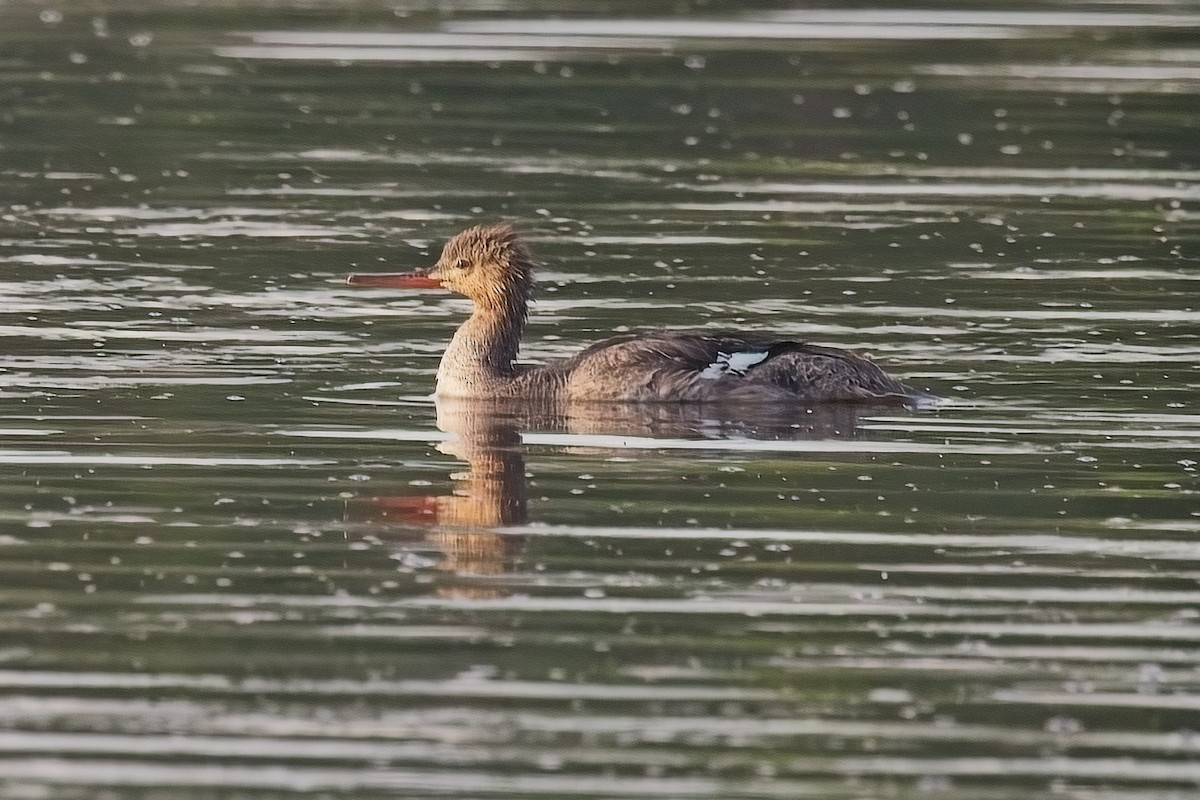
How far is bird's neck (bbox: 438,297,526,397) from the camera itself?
15102 mm

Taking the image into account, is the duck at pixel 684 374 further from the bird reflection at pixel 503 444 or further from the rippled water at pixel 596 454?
the rippled water at pixel 596 454

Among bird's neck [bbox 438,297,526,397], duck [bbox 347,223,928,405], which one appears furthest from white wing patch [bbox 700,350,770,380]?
bird's neck [bbox 438,297,526,397]

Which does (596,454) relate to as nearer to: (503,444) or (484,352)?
(503,444)

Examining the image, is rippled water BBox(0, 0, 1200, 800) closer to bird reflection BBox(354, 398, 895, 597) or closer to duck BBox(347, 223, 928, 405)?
bird reflection BBox(354, 398, 895, 597)

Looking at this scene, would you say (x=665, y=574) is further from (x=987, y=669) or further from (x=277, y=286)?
(x=277, y=286)

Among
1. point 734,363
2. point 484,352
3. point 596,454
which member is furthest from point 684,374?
point 596,454

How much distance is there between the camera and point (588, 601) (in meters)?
10.1

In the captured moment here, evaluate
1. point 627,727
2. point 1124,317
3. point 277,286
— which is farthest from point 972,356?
point 627,727

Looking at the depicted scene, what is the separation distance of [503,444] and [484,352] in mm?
1710

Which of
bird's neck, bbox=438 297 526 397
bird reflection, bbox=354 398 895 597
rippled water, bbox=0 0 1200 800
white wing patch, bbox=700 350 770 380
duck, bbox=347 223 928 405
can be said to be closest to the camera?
rippled water, bbox=0 0 1200 800

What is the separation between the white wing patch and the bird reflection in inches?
7.0

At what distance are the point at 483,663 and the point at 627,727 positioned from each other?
80 centimetres

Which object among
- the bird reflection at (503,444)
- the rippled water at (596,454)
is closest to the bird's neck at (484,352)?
the bird reflection at (503,444)

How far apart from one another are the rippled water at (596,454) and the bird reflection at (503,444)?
42 mm
